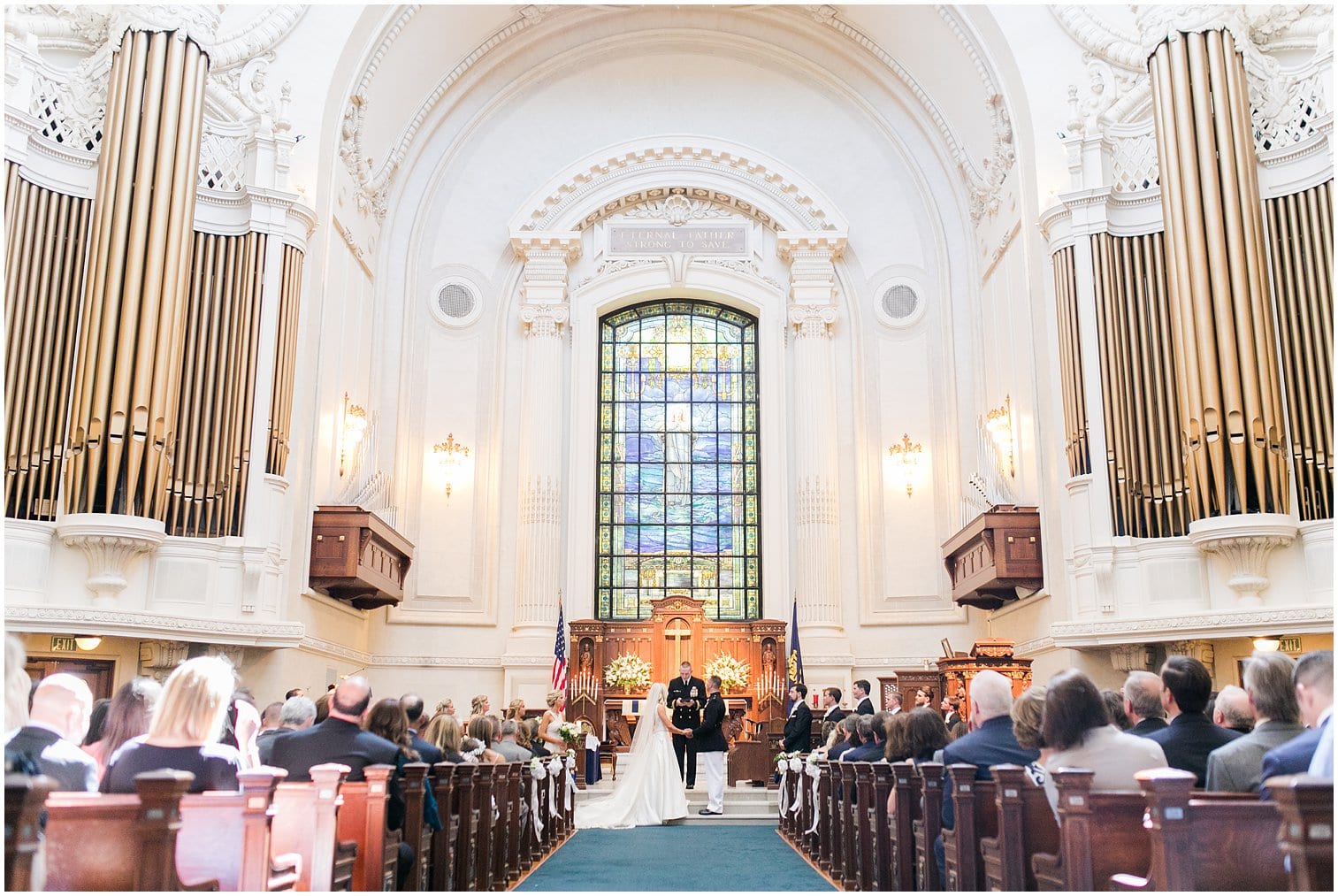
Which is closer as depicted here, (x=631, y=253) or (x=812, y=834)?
(x=812, y=834)

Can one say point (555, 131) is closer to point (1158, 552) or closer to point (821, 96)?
point (821, 96)

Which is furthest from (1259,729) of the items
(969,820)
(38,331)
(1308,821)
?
(38,331)

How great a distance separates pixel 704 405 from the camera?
1645 cm

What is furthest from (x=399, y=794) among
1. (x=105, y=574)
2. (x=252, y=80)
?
(x=252, y=80)

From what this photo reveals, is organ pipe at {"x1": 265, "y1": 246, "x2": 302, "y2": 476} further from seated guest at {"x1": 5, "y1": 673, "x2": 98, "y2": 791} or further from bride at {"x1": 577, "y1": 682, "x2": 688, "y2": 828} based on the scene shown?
seated guest at {"x1": 5, "y1": 673, "x2": 98, "y2": 791}

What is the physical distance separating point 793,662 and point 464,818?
8.32 m

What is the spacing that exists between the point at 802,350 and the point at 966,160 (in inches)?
125

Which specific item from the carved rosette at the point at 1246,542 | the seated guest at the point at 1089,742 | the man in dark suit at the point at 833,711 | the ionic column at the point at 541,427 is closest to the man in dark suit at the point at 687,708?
the man in dark suit at the point at 833,711

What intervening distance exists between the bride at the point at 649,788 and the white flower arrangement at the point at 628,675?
3444 millimetres

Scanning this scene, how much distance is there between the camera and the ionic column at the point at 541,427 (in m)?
15.1

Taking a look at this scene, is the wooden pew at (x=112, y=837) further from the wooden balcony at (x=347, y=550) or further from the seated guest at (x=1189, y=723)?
the wooden balcony at (x=347, y=550)

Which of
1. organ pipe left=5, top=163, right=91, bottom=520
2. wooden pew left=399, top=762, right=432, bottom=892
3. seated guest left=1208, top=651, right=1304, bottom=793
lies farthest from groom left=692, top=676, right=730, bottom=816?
seated guest left=1208, top=651, right=1304, bottom=793

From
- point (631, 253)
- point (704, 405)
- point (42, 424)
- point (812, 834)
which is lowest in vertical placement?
point (812, 834)

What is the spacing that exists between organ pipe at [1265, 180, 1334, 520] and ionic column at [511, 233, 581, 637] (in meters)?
8.57
